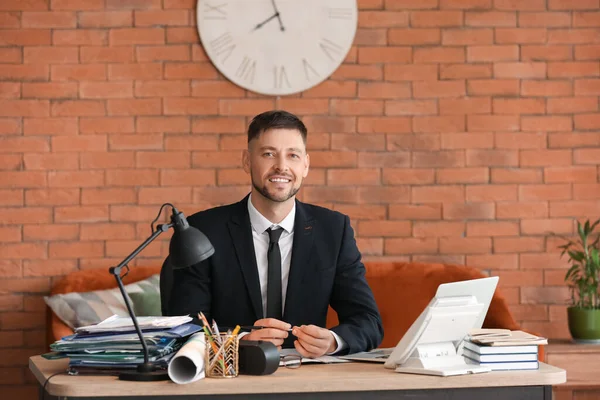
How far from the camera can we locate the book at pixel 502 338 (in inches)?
78.3

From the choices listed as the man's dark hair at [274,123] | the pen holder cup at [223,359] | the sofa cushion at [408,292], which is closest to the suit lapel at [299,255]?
the man's dark hair at [274,123]

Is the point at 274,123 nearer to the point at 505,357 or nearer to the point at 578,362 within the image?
the point at 505,357

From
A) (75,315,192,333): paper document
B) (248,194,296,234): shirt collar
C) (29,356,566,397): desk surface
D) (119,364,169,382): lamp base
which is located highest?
(248,194,296,234): shirt collar

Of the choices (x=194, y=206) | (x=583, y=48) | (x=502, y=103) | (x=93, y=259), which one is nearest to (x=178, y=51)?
(x=194, y=206)

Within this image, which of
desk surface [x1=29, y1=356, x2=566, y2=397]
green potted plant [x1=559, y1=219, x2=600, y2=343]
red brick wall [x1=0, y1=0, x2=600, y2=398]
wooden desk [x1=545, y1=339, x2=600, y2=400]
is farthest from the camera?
red brick wall [x1=0, y1=0, x2=600, y2=398]

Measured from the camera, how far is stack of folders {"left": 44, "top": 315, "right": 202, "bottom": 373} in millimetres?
1951

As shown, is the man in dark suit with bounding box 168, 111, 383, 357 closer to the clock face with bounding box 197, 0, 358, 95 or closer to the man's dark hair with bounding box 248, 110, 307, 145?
the man's dark hair with bounding box 248, 110, 307, 145

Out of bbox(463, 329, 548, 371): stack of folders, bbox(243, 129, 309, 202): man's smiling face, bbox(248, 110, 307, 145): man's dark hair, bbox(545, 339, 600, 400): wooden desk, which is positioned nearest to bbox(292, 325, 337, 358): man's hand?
bbox(463, 329, 548, 371): stack of folders

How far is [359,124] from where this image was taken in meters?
3.96

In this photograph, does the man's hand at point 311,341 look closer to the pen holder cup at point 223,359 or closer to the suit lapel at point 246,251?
the pen holder cup at point 223,359

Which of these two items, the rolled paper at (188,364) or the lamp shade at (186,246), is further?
the lamp shade at (186,246)

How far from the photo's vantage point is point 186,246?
1960 millimetres

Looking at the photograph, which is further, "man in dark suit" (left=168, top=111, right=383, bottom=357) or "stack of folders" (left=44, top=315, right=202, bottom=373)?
"man in dark suit" (left=168, top=111, right=383, bottom=357)

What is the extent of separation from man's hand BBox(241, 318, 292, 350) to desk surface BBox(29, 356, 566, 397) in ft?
0.64
